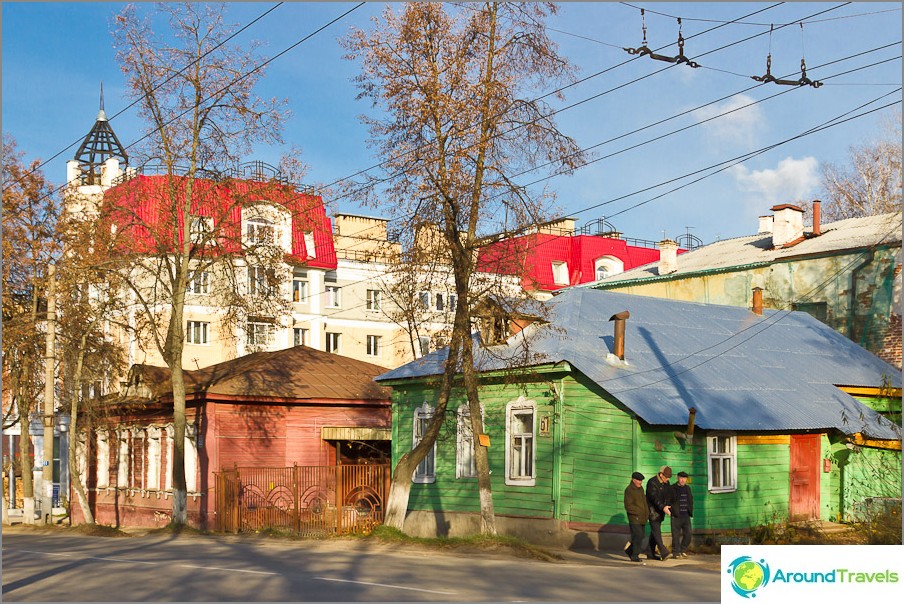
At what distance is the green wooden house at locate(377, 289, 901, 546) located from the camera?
23.2m

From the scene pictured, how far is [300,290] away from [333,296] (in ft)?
7.96

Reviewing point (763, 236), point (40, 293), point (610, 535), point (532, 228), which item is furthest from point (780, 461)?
point (40, 293)

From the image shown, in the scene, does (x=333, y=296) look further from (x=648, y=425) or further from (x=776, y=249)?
(x=648, y=425)

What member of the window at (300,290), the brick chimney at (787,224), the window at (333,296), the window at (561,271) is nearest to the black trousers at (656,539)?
the brick chimney at (787,224)

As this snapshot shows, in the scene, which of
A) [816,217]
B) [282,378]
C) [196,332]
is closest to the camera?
[282,378]

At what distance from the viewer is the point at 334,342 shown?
61.2 m

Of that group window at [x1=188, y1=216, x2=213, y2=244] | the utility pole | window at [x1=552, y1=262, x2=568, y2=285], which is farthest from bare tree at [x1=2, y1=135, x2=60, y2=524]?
window at [x1=552, y1=262, x2=568, y2=285]

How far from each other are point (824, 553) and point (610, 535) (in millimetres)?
13755

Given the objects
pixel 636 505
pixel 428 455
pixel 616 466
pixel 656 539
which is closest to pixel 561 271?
pixel 428 455

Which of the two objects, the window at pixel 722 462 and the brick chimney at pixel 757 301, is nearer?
the window at pixel 722 462

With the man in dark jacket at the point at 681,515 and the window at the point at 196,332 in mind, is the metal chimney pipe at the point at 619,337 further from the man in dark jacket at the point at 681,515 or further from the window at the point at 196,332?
the window at the point at 196,332

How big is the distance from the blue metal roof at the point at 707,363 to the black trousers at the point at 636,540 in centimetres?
299

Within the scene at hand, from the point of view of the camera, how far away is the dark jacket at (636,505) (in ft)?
63.5

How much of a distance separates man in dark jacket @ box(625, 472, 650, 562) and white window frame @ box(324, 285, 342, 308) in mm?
42670
